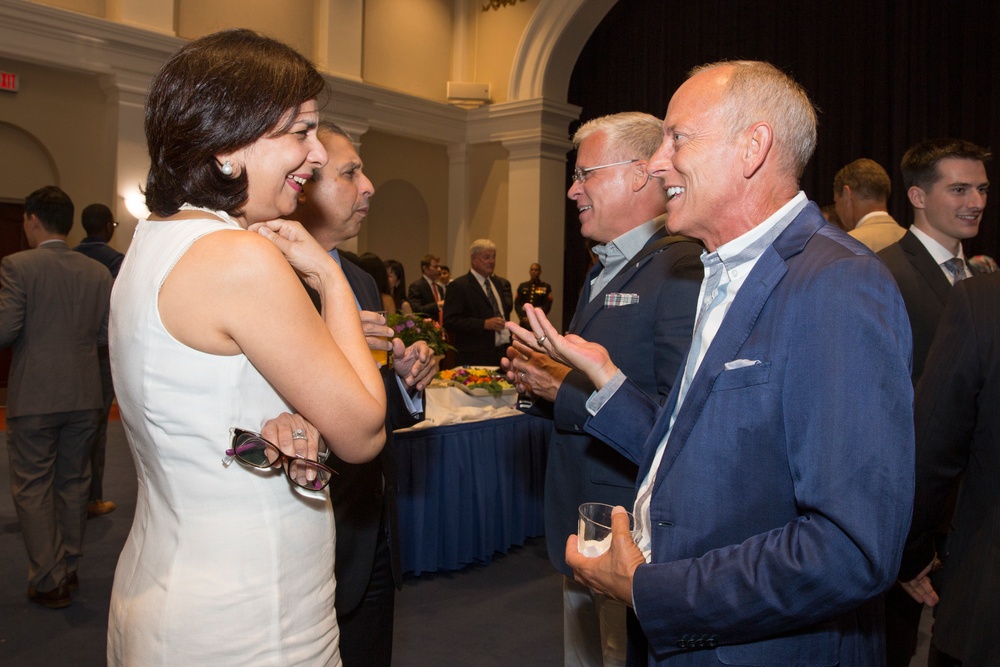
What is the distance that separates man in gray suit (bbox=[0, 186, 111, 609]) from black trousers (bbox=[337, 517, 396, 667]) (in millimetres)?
2338

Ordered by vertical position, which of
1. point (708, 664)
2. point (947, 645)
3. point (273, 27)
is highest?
point (273, 27)

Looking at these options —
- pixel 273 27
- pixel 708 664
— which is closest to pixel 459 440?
pixel 708 664

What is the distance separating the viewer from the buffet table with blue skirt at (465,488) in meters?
3.98

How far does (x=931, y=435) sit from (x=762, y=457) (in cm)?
80

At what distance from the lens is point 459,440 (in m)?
4.14

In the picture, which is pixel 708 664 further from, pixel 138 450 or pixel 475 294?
pixel 475 294

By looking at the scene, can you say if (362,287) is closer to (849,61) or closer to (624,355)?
(624,355)

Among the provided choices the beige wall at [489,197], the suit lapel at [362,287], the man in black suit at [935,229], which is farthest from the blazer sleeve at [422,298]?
the suit lapel at [362,287]

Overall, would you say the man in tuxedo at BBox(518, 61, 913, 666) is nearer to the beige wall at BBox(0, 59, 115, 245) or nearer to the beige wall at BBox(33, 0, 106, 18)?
the beige wall at BBox(0, 59, 115, 245)

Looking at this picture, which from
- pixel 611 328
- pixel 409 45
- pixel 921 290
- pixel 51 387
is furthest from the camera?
pixel 409 45

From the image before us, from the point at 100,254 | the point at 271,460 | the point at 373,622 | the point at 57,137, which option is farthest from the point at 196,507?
the point at 57,137

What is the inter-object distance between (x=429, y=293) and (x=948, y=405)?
285 inches

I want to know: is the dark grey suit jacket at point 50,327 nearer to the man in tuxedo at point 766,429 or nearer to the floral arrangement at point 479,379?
the floral arrangement at point 479,379

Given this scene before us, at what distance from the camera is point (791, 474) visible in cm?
115
